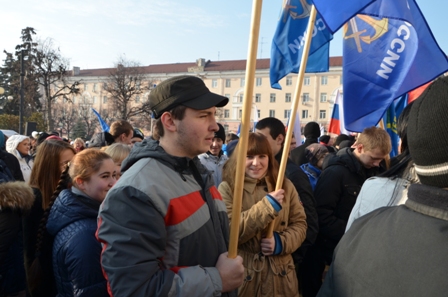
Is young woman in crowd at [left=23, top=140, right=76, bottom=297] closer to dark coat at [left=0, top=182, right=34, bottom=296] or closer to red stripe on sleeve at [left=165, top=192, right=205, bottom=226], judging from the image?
dark coat at [left=0, top=182, right=34, bottom=296]

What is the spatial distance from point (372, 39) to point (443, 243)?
3.20 m

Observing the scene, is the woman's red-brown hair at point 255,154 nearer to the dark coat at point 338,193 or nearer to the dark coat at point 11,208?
the dark coat at point 338,193

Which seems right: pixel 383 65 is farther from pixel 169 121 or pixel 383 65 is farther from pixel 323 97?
pixel 323 97

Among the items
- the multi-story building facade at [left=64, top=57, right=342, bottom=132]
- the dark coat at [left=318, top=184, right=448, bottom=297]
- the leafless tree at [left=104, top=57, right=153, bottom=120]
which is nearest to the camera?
the dark coat at [left=318, top=184, right=448, bottom=297]

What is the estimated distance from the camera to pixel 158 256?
1.85 m

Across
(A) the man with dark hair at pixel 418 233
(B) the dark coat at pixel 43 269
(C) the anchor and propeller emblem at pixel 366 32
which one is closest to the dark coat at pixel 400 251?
(A) the man with dark hair at pixel 418 233

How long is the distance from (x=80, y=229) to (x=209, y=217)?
3.13 ft

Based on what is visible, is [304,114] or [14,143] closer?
[14,143]

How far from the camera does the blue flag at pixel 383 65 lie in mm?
3676

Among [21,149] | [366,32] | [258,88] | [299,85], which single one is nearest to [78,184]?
[299,85]

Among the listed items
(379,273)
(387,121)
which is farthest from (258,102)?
(379,273)

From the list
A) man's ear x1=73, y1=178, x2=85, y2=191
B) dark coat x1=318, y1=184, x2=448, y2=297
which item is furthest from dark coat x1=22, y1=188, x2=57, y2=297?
dark coat x1=318, y1=184, x2=448, y2=297

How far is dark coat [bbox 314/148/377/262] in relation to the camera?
414 cm

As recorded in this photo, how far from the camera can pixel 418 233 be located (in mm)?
1201
